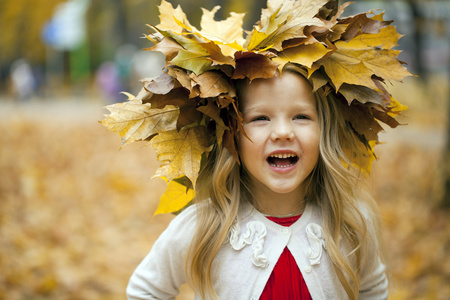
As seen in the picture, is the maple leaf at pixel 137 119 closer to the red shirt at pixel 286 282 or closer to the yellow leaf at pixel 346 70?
the yellow leaf at pixel 346 70

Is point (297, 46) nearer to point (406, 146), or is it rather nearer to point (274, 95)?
point (274, 95)

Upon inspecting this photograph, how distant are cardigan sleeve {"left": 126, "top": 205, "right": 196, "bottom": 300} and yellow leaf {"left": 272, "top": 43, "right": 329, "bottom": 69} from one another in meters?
0.77

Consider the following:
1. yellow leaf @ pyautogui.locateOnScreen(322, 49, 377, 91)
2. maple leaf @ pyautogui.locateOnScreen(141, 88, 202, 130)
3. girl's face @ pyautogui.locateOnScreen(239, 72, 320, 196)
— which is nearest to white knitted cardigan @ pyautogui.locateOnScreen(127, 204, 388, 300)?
girl's face @ pyautogui.locateOnScreen(239, 72, 320, 196)

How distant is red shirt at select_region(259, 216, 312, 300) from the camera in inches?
67.9

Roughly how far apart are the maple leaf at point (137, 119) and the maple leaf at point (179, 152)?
0.04 m

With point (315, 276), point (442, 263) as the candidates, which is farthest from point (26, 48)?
point (315, 276)

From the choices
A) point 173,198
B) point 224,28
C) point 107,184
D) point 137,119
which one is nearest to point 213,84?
point 137,119

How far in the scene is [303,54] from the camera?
63.8 inches

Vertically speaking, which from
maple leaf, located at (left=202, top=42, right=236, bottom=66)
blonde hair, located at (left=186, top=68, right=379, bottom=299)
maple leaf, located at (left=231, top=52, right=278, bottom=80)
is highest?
maple leaf, located at (left=202, top=42, right=236, bottom=66)

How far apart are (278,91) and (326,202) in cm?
54

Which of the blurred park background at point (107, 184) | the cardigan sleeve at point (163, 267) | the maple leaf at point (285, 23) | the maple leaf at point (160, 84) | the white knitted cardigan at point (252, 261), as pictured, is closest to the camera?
the maple leaf at point (160, 84)

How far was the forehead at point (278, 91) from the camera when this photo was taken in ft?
5.45

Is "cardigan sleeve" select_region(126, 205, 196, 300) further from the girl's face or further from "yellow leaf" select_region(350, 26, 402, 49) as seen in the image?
"yellow leaf" select_region(350, 26, 402, 49)

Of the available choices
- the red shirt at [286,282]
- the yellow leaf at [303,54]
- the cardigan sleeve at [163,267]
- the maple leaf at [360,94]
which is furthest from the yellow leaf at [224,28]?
the red shirt at [286,282]
